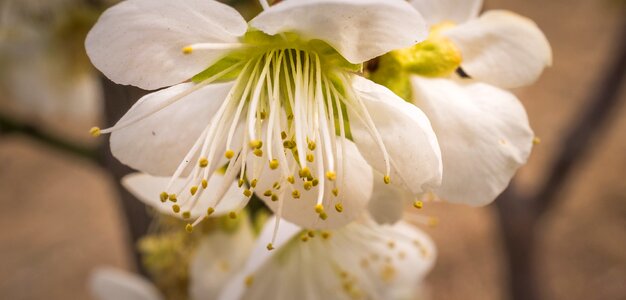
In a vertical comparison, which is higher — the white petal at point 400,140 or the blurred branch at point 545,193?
the white petal at point 400,140

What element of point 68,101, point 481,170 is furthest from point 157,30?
point 68,101

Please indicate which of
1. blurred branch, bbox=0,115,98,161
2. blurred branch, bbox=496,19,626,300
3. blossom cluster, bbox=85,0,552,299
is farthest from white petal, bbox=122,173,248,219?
blurred branch, bbox=496,19,626,300

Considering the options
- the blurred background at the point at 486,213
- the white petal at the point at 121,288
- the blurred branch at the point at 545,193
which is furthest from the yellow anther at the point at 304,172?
the blurred background at the point at 486,213

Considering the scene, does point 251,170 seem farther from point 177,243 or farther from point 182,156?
point 177,243

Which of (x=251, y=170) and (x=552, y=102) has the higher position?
(x=251, y=170)

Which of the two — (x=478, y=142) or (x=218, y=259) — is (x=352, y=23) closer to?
(x=478, y=142)

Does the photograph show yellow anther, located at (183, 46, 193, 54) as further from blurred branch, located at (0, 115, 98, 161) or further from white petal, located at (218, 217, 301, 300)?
blurred branch, located at (0, 115, 98, 161)

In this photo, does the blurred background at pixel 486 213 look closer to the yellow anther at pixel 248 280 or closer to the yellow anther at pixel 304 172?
the yellow anther at pixel 248 280
